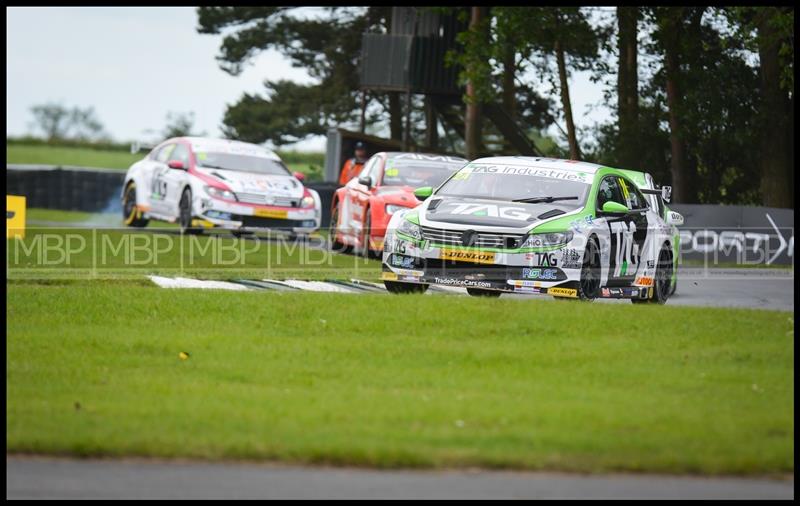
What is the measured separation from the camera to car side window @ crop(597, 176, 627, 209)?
596 inches

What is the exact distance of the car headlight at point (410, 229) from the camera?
14.2 m

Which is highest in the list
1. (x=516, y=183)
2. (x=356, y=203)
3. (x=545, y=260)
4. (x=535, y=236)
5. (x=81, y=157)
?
(x=81, y=157)

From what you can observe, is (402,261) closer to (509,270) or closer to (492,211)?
(492,211)

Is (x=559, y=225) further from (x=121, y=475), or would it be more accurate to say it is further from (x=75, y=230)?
(x=75, y=230)

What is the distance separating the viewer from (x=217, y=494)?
6.72 metres

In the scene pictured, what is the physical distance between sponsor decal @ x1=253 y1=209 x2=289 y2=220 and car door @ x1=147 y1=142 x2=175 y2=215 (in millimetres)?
1797

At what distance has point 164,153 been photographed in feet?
81.2

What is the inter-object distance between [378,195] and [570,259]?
655 cm

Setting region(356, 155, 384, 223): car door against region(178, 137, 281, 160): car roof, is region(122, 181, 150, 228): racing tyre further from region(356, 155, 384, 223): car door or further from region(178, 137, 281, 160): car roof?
region(356, 155, 384, 223): car door

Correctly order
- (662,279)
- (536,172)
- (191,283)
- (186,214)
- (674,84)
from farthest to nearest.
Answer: (674,84) → (186,214) → (662,279) → (536,172) → (191,283)

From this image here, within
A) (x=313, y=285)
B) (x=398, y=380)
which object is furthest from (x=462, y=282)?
(x=398, y=380)

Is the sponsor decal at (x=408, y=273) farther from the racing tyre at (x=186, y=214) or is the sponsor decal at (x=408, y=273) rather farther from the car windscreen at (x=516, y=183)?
the racing tyre at (x=186, y=214)

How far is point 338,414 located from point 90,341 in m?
3.20

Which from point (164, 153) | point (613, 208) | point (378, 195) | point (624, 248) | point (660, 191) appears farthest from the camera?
point (164, 153)
